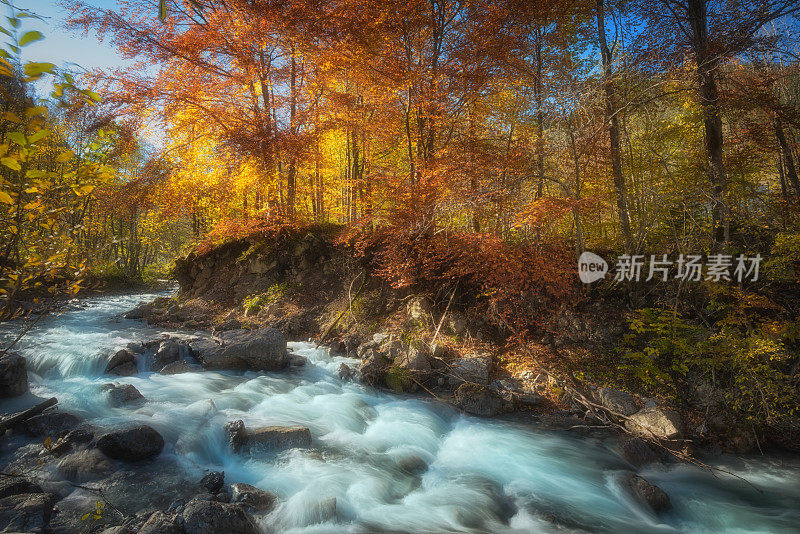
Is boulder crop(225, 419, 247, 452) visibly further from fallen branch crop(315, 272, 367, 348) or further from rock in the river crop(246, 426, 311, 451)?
fallen branch crop(315, 272, 367, 348)

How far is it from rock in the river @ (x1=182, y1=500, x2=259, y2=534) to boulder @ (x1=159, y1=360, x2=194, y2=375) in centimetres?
531

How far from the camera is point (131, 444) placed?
503 cm

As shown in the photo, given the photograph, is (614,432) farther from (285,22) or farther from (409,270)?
(285,22)

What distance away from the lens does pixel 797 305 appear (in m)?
6.84

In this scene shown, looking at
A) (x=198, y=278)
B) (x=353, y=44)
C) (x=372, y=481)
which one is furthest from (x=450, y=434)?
(x=198, y=278)

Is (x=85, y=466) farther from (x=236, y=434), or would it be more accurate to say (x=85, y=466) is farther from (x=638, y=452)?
(x=638, y=452)

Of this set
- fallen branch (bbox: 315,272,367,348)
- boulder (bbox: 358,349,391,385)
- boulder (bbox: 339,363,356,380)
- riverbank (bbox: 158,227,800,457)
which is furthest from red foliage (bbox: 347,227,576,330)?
boulder (bbox: 339,363,356,380)

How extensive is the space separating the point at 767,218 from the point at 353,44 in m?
10.3

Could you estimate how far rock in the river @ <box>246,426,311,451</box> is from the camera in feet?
18.6

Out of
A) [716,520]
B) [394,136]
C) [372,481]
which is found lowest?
[716,520]

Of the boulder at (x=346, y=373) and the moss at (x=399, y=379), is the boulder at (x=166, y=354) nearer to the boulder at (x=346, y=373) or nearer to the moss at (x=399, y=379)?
the boulder at (x=346, y=373)

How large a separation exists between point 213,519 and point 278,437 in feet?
7.22

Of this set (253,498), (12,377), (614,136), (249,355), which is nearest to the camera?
(253,498)

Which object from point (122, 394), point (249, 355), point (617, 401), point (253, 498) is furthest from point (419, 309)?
point (122, 394)
